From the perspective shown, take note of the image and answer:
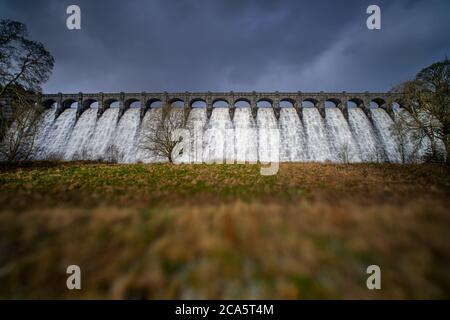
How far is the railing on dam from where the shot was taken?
3734 centimetres

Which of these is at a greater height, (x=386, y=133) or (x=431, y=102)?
(x=386, y=133)

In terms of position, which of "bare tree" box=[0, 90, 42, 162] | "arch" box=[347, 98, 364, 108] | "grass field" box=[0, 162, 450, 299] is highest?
"arch" box=[347, 98, 364, 108]

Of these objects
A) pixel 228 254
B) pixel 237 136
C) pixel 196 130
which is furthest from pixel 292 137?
pixel 228 254

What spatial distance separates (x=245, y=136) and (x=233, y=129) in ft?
8.63

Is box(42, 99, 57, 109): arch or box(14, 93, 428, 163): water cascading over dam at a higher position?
box(42, 99, 57, 109): arch

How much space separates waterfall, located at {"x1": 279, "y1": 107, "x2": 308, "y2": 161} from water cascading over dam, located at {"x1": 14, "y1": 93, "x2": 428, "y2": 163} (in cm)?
15

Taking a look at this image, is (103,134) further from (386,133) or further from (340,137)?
(386,133)

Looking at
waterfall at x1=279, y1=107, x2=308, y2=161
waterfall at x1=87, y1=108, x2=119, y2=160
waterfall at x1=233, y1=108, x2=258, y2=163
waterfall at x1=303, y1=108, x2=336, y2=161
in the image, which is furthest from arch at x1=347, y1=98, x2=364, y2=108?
waterfall at x1=87, y1=108, x2=119, y2=160

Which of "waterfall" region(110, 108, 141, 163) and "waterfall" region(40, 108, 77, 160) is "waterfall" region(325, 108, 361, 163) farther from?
"waterfall" region(40, 108, 77, 160)

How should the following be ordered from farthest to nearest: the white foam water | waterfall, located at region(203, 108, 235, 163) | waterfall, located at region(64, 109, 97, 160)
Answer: waterfall, located at region(203, 108, 235, 163) < the white foam water < waterfall, located at region(64, 109, 97, 160)

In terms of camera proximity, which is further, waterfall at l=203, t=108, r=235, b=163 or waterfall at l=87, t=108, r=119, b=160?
waterfall at l=203, t=108, r=235, b=163

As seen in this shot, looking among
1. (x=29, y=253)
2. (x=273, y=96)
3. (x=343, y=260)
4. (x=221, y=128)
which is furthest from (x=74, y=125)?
(x=343, y=260)

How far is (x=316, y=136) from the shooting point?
33.5 m
